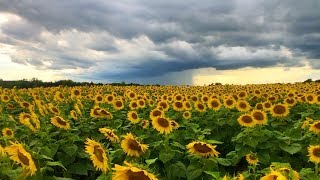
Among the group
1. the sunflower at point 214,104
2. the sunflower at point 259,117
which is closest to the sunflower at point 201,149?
the sunflower at point 259,117

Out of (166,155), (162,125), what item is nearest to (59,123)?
(162,125)

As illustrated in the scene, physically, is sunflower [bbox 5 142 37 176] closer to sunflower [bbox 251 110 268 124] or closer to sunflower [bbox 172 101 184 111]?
sunflower [bbox 251 110 268 124]

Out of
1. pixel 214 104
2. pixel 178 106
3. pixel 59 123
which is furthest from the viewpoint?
pixel 214 104

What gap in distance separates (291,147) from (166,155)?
254 cm

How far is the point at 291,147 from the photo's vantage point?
882cm

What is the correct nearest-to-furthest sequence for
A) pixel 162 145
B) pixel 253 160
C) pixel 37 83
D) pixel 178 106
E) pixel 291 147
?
pixel 253 160 < pixel 162 145 < pixel 291 147 < pixel 178 106 < pixel 37 83

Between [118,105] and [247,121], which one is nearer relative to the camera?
[247,121]

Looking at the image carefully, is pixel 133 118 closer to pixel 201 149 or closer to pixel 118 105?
pixel 118 105

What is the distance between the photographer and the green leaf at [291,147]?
28.2 feet

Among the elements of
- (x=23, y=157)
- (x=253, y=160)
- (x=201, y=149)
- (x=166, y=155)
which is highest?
(x=23, y=157)

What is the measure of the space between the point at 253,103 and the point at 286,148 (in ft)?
26.8

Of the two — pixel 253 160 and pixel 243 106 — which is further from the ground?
pixel 243 106

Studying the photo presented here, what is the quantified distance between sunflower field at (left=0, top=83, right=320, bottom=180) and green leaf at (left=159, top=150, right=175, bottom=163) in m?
0.02

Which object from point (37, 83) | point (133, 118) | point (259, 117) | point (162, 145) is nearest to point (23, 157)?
point (162, 145)
